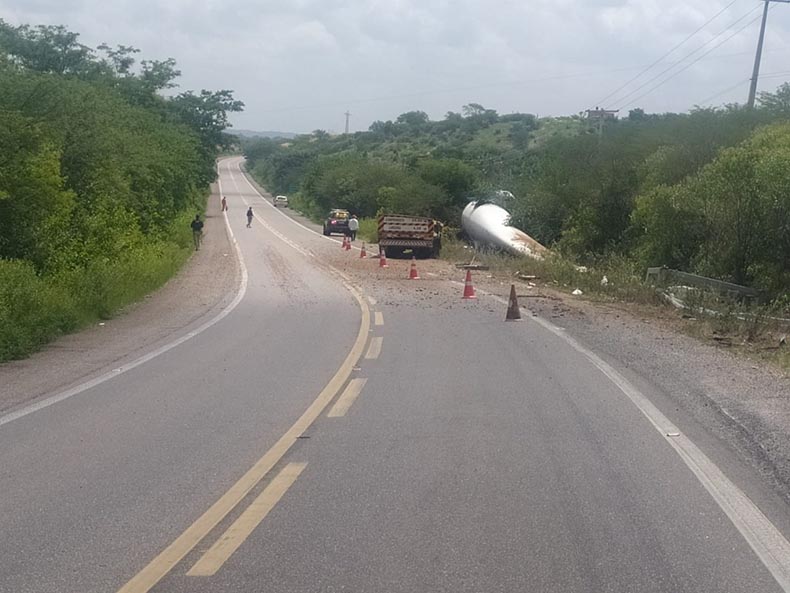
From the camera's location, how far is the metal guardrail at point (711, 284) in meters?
22.1

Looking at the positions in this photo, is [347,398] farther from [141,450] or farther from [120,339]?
[120,339]

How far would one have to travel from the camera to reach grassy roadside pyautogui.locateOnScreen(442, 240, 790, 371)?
17.0 meters

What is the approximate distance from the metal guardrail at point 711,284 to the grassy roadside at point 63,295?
12.4 metres

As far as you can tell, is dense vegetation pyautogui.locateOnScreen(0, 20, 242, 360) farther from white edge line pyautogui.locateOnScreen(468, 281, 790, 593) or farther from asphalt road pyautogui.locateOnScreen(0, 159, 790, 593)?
white edge line pyautogui.locateOnScreen(468, 281, 790, 593)

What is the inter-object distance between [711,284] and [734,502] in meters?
16.1

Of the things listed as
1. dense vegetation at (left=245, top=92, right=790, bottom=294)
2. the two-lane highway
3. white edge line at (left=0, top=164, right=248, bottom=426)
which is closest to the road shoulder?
white edge line at (left=0, top=164, right=248, bottom=426)

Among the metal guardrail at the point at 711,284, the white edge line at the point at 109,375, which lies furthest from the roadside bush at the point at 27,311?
the metal guardrail at the point at 711,284

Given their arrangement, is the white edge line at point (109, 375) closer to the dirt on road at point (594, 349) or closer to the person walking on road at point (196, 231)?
the dirt on road at point (594, 349)

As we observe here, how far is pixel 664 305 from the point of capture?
22.3 m

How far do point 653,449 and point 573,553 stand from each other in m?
3.02

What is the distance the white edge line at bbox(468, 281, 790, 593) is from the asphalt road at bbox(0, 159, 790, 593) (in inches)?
0.9

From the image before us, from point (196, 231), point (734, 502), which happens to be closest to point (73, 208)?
point (734, 502)

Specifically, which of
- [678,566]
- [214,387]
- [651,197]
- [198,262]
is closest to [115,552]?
[678,566]

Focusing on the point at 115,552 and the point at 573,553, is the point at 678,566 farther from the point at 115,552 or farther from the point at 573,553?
the point at 115,552
